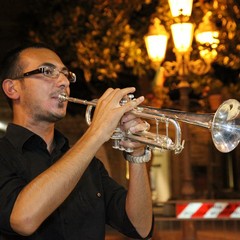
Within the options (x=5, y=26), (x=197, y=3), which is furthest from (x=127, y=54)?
(x=5, y=26)

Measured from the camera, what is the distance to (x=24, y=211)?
2.11m

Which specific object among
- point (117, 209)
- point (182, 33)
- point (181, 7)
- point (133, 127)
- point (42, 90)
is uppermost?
point (181, 7)

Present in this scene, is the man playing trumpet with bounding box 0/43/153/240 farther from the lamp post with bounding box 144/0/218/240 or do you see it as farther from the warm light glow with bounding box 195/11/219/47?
the warm light glow with bounding box 195/11/219/47

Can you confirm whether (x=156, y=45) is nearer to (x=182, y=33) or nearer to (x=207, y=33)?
(x=182, y=33)

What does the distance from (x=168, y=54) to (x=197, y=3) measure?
1.11 meters

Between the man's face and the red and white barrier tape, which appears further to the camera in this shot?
the red and white barrier tape

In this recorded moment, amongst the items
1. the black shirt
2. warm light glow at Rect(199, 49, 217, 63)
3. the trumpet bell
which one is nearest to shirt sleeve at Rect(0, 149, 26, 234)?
the black shirt

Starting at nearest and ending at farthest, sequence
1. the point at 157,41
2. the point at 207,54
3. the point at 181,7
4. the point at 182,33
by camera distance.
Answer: the point at 181,7 < the point at 182,33 < the point at 157,41 < the point at 207,54

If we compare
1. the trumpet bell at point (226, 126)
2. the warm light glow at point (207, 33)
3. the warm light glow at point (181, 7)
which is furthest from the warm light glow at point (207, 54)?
the trumpet bell at point (226, 126)

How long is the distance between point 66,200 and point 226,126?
76cm

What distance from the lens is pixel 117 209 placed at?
2.62 meters

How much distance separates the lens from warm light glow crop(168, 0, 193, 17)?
582cm

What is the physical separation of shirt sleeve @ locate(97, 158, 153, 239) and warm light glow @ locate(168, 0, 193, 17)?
3430mm

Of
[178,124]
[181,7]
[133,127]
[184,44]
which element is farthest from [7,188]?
[184,44]
